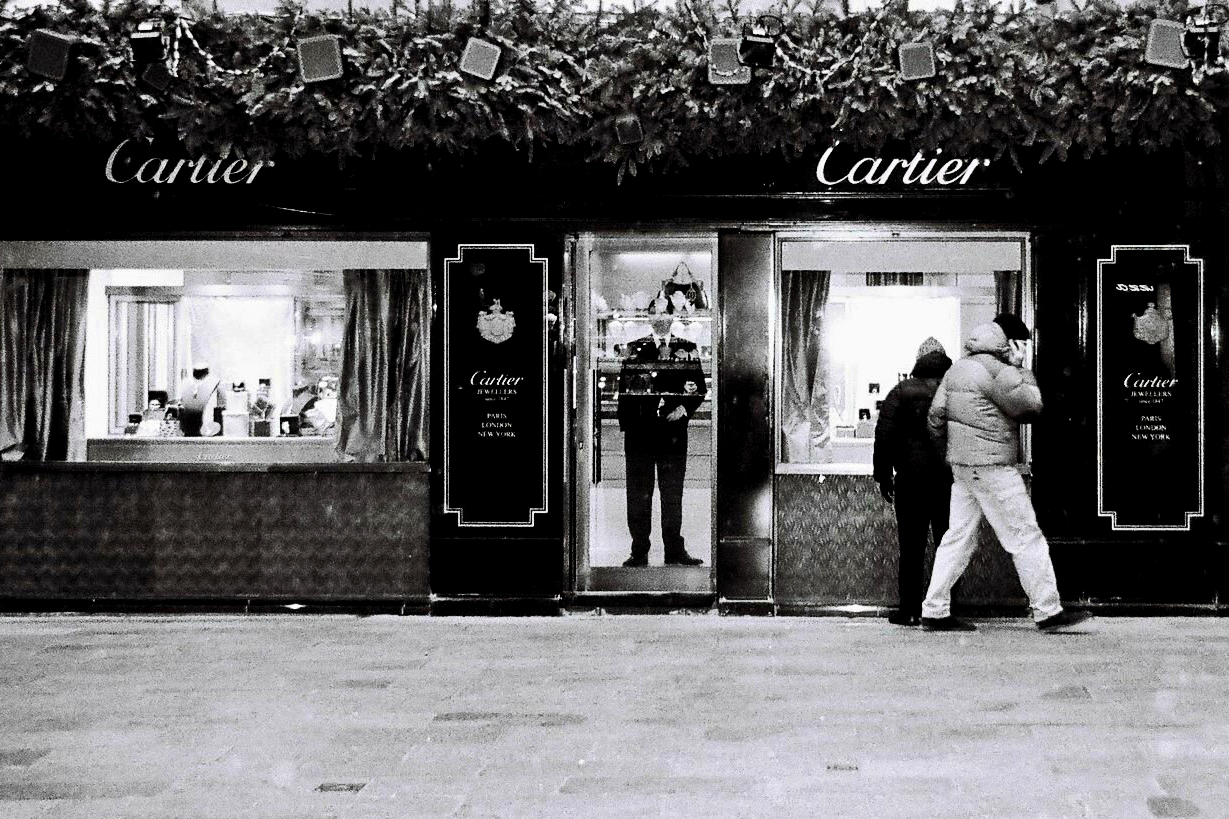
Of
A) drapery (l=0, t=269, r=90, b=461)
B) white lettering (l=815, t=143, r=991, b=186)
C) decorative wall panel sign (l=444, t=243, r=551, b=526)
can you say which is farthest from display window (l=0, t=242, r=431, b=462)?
white lettering (l=815, t=143, r=991, b=186)

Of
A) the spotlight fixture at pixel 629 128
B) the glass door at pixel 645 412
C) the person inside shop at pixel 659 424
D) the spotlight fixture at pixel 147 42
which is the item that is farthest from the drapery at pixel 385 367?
the spotlight fixture at pixel 147 42

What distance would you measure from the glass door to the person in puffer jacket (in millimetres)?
1532

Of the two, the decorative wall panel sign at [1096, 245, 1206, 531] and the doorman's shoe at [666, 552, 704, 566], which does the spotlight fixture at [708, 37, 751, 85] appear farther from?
the doorman's shoe at [666, 552, 704, 566]

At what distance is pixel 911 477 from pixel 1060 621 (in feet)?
3.98

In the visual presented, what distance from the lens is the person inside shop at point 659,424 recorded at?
877cm

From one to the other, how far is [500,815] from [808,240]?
16.4 ft

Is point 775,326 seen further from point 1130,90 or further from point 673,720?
point 673,720

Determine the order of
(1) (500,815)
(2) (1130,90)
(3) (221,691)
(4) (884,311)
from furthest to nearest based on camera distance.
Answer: (4) (884,311) < (2) (1130,90) < (3) (221,691) < (1) (500,815)

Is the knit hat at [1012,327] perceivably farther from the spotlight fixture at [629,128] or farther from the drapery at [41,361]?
the drapery at [41,361]

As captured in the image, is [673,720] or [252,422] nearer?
[673,720]

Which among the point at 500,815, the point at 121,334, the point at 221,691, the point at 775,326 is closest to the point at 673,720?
the point at 500,815

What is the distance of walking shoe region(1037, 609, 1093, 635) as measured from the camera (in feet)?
25.6

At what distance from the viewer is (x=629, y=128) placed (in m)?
7.70

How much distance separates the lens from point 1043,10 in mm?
7535
